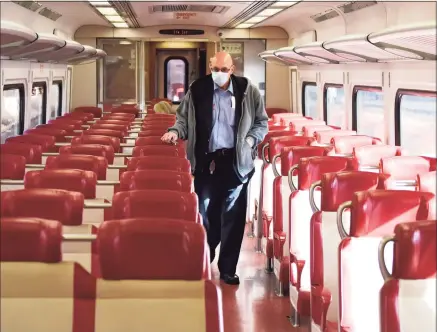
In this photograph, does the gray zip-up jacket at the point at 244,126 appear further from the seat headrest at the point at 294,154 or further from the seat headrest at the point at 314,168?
the seat headrest at the point at 314,168

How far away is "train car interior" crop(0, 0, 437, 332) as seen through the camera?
2.14 meters

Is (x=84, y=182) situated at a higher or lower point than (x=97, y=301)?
higher

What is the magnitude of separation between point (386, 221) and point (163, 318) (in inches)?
48.3

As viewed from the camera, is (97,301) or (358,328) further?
(358,328)

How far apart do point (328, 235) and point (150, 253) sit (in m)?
1.53

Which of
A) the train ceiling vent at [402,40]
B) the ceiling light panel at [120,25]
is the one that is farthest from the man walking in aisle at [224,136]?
the ceiling light panel at [120,25]

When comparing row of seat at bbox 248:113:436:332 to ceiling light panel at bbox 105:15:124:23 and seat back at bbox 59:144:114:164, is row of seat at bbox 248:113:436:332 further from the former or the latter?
ceiling light panel at bbox 105:15:124:23

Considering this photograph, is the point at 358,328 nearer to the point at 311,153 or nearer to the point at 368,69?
the point at 311,153

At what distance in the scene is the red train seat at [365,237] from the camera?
291cm

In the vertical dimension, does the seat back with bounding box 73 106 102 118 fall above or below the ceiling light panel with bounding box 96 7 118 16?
below

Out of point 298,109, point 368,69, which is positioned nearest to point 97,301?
point 368,69

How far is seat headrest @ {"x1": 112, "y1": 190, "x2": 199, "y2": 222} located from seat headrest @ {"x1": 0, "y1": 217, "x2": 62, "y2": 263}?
70 cm

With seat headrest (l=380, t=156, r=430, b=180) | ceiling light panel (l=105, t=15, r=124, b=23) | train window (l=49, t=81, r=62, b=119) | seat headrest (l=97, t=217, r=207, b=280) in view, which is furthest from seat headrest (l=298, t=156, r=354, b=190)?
train window (l=49, t=81, r=62, b=119)

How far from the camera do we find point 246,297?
16.8 feet
